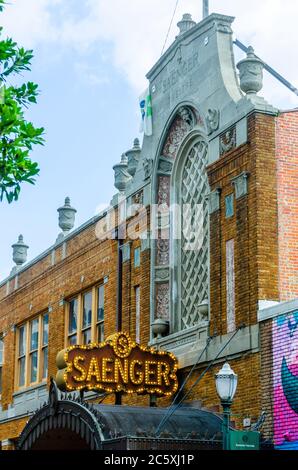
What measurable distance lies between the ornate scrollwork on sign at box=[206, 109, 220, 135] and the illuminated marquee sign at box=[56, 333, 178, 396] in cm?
492

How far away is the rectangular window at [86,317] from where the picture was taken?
92.2 ft

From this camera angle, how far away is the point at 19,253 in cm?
3609

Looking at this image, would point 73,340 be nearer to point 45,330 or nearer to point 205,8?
point 45,330

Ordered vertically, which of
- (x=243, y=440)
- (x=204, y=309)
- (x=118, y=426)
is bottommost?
(x=243, y=440)

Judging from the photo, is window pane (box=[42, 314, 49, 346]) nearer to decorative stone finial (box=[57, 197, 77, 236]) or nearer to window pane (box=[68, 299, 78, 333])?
window pane (box=[68, 299, 78, 333])

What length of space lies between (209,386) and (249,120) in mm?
5574

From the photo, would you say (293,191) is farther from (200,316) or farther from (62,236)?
(62,236)

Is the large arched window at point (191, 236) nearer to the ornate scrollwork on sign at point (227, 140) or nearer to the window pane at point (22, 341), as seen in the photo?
the ornate scrollwork on sign at point (227, 140)

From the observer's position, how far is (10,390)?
34000 millimetres

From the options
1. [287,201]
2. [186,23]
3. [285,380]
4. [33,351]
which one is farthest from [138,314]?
[33,351]

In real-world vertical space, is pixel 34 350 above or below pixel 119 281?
below

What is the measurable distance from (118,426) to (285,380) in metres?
3.18

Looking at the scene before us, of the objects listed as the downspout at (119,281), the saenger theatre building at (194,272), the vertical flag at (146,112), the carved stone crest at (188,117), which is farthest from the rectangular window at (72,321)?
the carved stone crest at (188,117)
